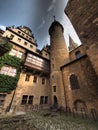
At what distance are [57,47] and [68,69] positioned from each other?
23.8ft

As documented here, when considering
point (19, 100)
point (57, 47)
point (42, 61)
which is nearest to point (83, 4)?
point (57, 47)

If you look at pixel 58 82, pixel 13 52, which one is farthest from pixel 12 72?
pixel 58 82

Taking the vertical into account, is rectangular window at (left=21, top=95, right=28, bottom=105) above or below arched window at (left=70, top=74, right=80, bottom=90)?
below

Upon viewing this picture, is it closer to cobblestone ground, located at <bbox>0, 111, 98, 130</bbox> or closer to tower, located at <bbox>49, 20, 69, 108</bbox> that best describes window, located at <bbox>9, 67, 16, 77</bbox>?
cobblestone ground, located at <bbox>0, 111, 98, 130</bbox>

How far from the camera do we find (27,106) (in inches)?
436

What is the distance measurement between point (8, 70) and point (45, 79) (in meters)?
7.57

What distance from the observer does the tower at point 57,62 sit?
11881 millimetres

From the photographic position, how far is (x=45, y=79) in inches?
607

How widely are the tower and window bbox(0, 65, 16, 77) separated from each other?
23.7ft

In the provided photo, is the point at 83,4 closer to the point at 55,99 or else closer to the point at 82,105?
the point at 82,105

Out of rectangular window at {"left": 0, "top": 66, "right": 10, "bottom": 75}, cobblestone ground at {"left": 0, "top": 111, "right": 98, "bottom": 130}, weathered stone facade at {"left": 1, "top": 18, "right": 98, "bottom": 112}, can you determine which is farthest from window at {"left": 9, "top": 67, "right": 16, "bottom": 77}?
cobblestone ground at {"left": 0, "top": 111, "right": 98, "bottom": 130}

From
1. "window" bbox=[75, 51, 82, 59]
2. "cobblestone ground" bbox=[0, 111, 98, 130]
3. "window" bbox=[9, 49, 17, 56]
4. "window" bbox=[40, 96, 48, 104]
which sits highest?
"window" bbox=[75, 51, 82, 59]

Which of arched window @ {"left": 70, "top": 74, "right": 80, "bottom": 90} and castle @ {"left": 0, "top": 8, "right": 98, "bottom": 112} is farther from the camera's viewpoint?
arched window @ {"left": 70, "top": 74, "right": 80, "bottom": 90}

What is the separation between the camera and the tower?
39.0ft
